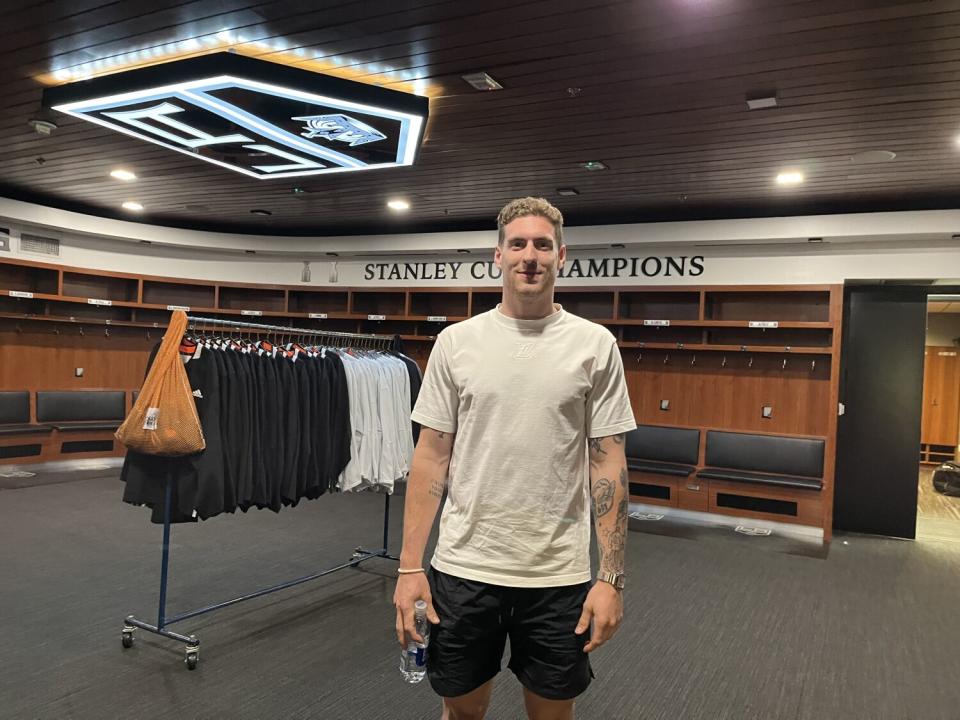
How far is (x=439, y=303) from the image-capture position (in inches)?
321

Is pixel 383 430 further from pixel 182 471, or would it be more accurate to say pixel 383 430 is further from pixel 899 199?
pixel 899 199

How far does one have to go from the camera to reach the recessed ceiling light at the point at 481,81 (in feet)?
11.7

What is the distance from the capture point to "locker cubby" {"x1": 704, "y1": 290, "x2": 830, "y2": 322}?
20.5 feet

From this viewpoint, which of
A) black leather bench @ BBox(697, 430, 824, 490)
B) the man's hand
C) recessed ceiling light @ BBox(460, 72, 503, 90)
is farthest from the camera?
black leather bench @ BBox(697, 430, 824, 490)

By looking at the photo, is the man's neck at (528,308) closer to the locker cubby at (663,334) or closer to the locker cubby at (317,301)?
the locker cubby at (663,334)

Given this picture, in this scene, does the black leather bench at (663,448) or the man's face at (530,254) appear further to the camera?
the black leather bench at (663,448)

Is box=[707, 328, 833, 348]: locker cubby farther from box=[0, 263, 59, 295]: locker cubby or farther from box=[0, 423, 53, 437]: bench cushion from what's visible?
box=[0, 263, 59, 295]: locker cubby

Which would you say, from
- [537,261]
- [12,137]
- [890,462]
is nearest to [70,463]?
[12,137]

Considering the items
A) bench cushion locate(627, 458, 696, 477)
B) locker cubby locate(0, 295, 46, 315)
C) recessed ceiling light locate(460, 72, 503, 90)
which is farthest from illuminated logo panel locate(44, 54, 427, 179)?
locker cubby locate(0, 295, 46, 315)

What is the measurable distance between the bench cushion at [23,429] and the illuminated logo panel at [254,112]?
3.67 m

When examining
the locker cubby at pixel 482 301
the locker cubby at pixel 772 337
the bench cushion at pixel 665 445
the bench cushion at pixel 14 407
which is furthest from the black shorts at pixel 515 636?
the bench cushion at pixel 14 407

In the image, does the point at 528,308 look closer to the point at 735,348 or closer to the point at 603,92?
the point at 603,92

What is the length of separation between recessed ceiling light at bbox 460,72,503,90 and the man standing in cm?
239

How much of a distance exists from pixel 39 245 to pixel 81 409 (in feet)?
6.09
